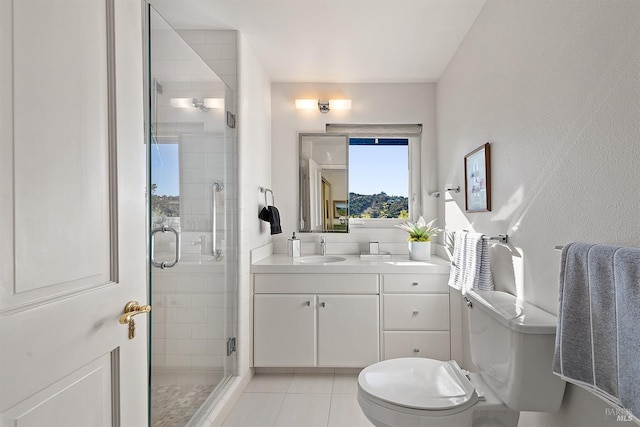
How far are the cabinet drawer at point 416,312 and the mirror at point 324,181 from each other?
2.92 feet

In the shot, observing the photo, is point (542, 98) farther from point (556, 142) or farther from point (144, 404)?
point (144, 404)

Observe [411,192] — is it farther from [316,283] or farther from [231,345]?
[231,345]

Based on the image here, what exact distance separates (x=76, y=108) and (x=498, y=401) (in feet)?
5.40

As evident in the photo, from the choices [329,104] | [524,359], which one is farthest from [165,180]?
[329,104]

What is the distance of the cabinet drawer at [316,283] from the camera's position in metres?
2.58

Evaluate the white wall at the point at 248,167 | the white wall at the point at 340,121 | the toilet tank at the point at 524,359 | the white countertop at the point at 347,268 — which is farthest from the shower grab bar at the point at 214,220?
the toilet tank at the point at 524,359

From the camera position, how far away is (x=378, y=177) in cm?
329

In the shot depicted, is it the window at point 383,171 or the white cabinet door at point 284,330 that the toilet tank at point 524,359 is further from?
the window at point 383,171

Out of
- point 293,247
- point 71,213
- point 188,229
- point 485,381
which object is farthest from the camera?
point 293,247

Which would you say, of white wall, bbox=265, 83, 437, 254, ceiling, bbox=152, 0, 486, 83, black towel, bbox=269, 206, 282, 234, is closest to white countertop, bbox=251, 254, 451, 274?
black towel, bbox=269, 206, 282, 234

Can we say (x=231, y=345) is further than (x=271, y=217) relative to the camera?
No

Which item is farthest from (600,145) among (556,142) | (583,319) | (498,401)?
(498,401)

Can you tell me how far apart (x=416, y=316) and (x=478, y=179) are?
41.0 inches

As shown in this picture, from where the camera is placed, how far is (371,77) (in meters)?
3.11
